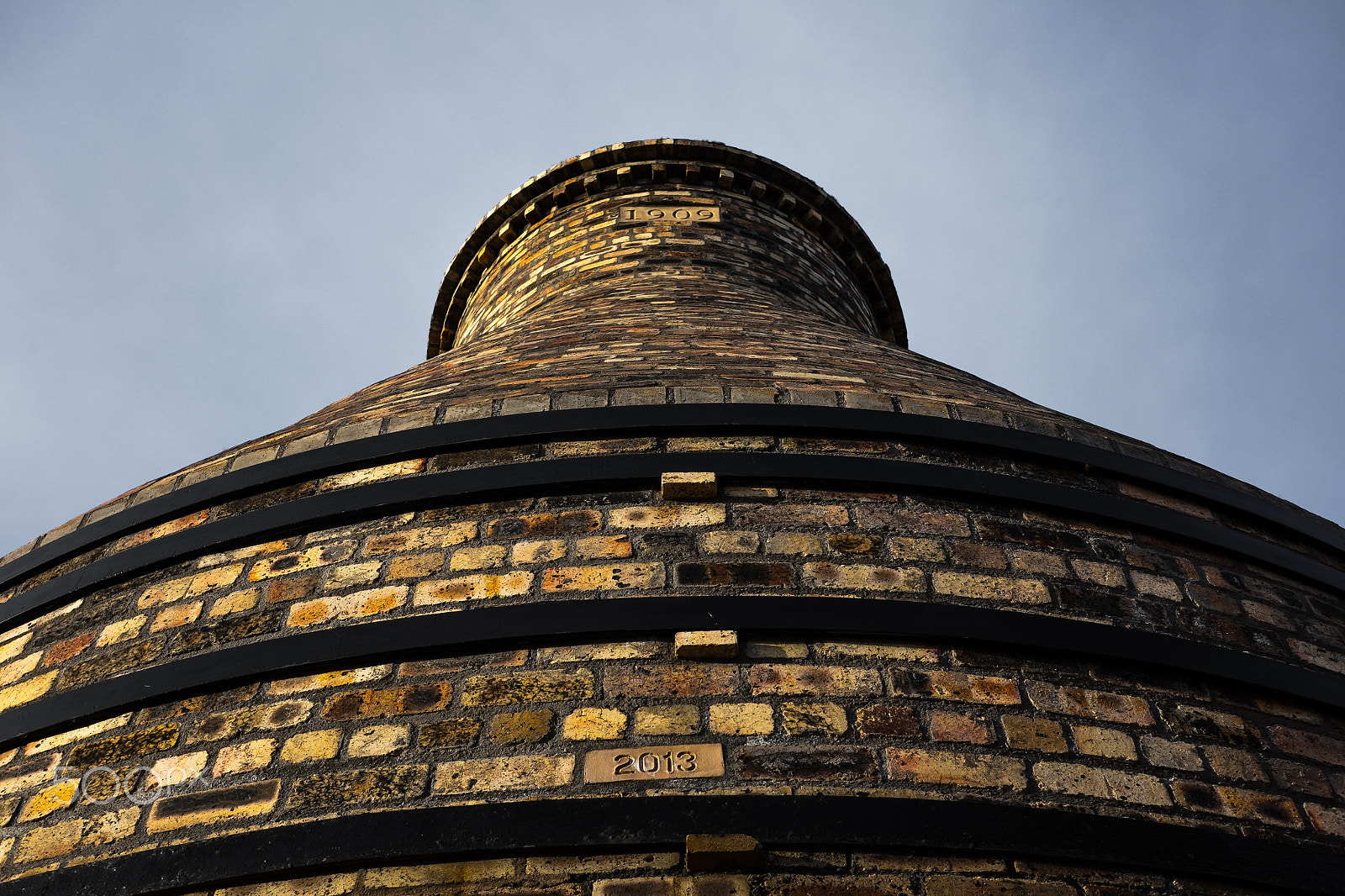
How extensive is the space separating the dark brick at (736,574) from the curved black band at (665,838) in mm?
530

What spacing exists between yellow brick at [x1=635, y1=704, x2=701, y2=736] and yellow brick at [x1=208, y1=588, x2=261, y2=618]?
3.15 feet

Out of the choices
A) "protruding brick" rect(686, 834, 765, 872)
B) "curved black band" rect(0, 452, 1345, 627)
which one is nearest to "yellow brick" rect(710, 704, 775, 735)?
"protruding brick" rect(686, 834, 765, 872)

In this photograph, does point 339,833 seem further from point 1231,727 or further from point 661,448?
point 1231,727

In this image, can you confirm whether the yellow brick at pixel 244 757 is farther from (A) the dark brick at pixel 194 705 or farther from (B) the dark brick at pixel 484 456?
(B) the dark brick at pixel 484 456

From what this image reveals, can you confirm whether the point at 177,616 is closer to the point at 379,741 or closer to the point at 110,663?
the point at 110,663

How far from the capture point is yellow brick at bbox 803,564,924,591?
2.03 m

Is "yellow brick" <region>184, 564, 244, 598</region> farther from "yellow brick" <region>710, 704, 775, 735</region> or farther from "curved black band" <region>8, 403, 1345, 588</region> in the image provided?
"yellow brick" <region>710, 704, 775, 735</region>

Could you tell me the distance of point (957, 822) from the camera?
1.56 metres

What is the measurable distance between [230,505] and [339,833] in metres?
1.22

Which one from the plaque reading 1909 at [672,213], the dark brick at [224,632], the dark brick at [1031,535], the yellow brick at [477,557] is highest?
the plaque reading 1909 at [672,213]

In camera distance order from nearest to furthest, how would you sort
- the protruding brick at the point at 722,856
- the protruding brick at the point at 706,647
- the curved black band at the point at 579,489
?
1. the protruding brick at the point at 722,856
2. the protruding brick at the point at 706,647
3. the curved black band at the point at 579,489

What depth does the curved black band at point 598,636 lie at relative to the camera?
1904 mm

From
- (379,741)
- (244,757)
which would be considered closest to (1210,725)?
(379,741)

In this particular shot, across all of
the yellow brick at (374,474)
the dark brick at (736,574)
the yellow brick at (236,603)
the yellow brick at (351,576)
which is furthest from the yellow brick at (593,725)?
the yellow brick at (374,474)
